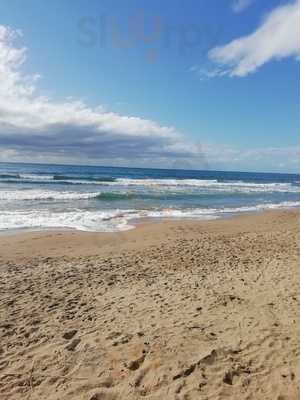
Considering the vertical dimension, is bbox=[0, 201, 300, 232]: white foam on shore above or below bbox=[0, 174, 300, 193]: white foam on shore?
below

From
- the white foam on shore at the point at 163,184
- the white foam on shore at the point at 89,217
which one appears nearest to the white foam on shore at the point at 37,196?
the white foam on shore at the point at 89,217

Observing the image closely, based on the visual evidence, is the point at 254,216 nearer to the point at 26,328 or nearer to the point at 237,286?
the point at 237,286

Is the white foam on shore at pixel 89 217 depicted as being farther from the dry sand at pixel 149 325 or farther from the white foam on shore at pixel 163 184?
the white foam on shore at pixel 163 184

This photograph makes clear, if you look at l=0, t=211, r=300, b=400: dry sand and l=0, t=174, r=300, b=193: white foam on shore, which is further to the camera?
l=0, t=174, r=300, b=193: white foam on shore

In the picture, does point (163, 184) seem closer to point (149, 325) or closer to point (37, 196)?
point (37, 196)

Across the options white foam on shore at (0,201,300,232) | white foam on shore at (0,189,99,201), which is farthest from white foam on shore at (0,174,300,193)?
white foam on shore at (0,201,300,232)

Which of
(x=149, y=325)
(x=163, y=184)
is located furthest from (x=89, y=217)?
(x=163, y=184)

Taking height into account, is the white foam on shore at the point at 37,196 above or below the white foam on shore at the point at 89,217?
above

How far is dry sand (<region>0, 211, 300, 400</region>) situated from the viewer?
3312 mm

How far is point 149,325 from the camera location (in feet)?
14.8

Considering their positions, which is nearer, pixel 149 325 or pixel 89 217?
pixel 149 325

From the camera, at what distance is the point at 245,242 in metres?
10.4

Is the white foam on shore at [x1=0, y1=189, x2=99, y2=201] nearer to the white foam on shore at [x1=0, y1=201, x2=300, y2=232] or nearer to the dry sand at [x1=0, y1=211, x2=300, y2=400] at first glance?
the white foam on shore at [x1=0, y1=201, x2=300, y2=232]

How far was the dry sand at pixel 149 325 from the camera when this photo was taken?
3312mm
